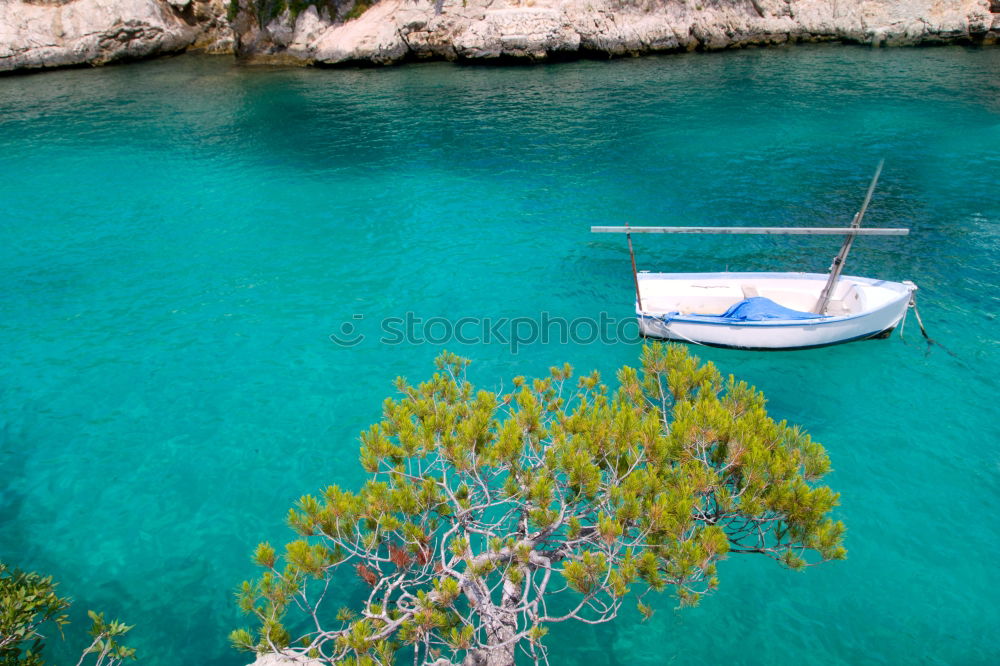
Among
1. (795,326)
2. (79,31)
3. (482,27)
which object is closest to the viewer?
(795,326)

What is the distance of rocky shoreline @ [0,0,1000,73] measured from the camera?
49.7 metres

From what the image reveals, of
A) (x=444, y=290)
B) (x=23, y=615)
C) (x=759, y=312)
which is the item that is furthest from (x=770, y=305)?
(x=23, y=615)

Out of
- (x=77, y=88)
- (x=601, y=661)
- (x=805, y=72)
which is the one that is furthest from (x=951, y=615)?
(x=77, y=88)

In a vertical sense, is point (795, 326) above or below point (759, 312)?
below

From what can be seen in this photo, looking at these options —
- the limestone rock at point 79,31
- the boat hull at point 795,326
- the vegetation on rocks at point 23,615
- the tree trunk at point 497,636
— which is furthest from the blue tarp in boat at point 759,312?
the limestone rock at point 79,31

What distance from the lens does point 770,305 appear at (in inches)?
746

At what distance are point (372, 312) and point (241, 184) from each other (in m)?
14.4

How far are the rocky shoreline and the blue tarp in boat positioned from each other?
Answer: 3760 cm

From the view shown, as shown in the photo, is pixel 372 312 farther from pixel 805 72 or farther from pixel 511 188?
pixel 805 72

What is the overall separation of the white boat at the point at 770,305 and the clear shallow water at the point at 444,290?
838mm

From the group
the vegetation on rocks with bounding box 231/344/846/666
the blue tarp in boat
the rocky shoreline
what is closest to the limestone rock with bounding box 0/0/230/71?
the rocky shoreline

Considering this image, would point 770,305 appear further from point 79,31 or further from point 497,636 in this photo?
point 79,31

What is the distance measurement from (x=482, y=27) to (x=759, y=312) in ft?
129

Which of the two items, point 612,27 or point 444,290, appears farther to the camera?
point 612,27
